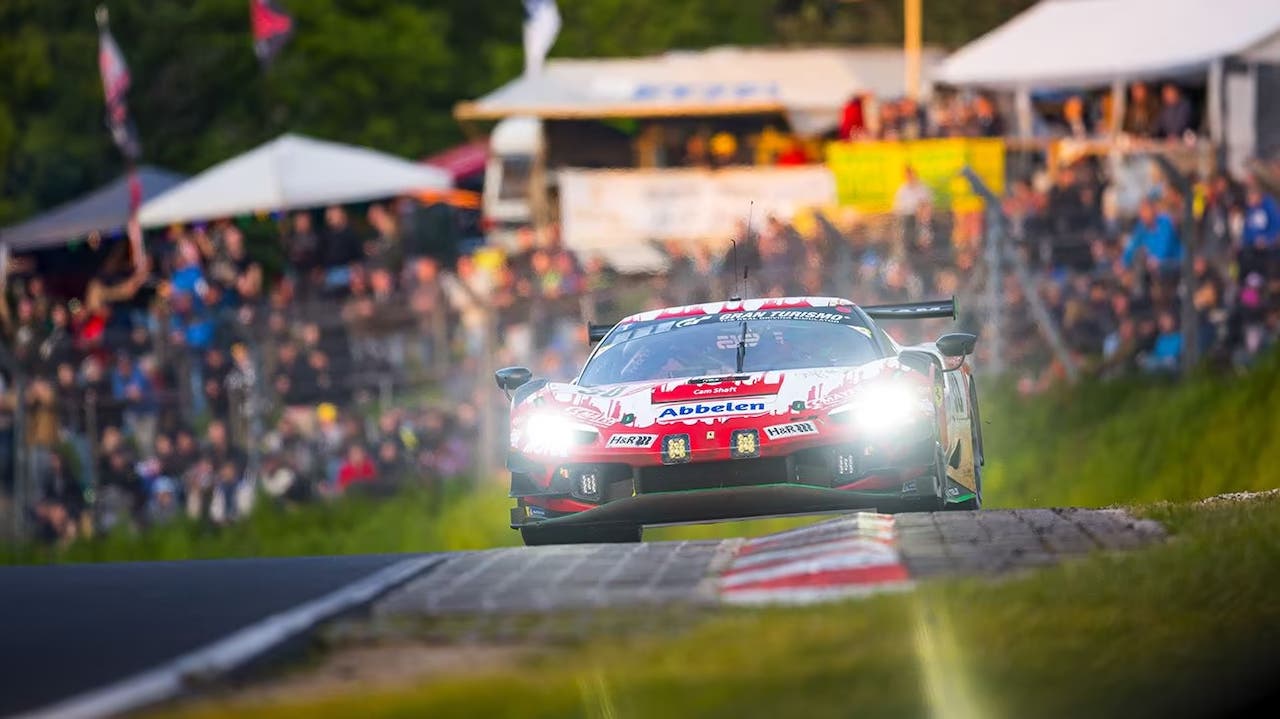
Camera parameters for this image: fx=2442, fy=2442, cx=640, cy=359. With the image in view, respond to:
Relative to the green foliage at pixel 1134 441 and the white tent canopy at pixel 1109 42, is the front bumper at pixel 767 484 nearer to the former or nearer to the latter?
the green foliage at pixel 1134 441

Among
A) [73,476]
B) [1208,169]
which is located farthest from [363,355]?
[1208,169]

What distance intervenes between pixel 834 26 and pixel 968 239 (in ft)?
115

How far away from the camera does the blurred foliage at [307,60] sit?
3997cm

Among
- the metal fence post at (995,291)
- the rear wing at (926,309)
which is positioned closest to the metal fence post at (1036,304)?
the metal fence post at (995,291)

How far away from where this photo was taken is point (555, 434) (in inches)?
455

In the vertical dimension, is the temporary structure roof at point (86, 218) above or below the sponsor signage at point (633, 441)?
above

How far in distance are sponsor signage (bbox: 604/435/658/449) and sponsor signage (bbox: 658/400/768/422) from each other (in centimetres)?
11

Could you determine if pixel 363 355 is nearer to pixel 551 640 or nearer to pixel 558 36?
pixel 551 640

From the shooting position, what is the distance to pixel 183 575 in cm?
1167

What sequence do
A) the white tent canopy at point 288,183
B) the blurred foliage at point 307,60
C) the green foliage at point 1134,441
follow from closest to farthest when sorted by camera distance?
the green foliage at point 1134,441 < the white tent canopy at point 288,183 < the blurred foliage at point 307,60

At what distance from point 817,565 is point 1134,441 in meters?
9.00

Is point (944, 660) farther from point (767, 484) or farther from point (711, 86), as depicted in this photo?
point (711, 86)

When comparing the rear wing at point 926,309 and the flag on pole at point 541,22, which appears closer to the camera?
the rear wing at point 926,309

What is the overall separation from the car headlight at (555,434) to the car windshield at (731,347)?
68 cm
